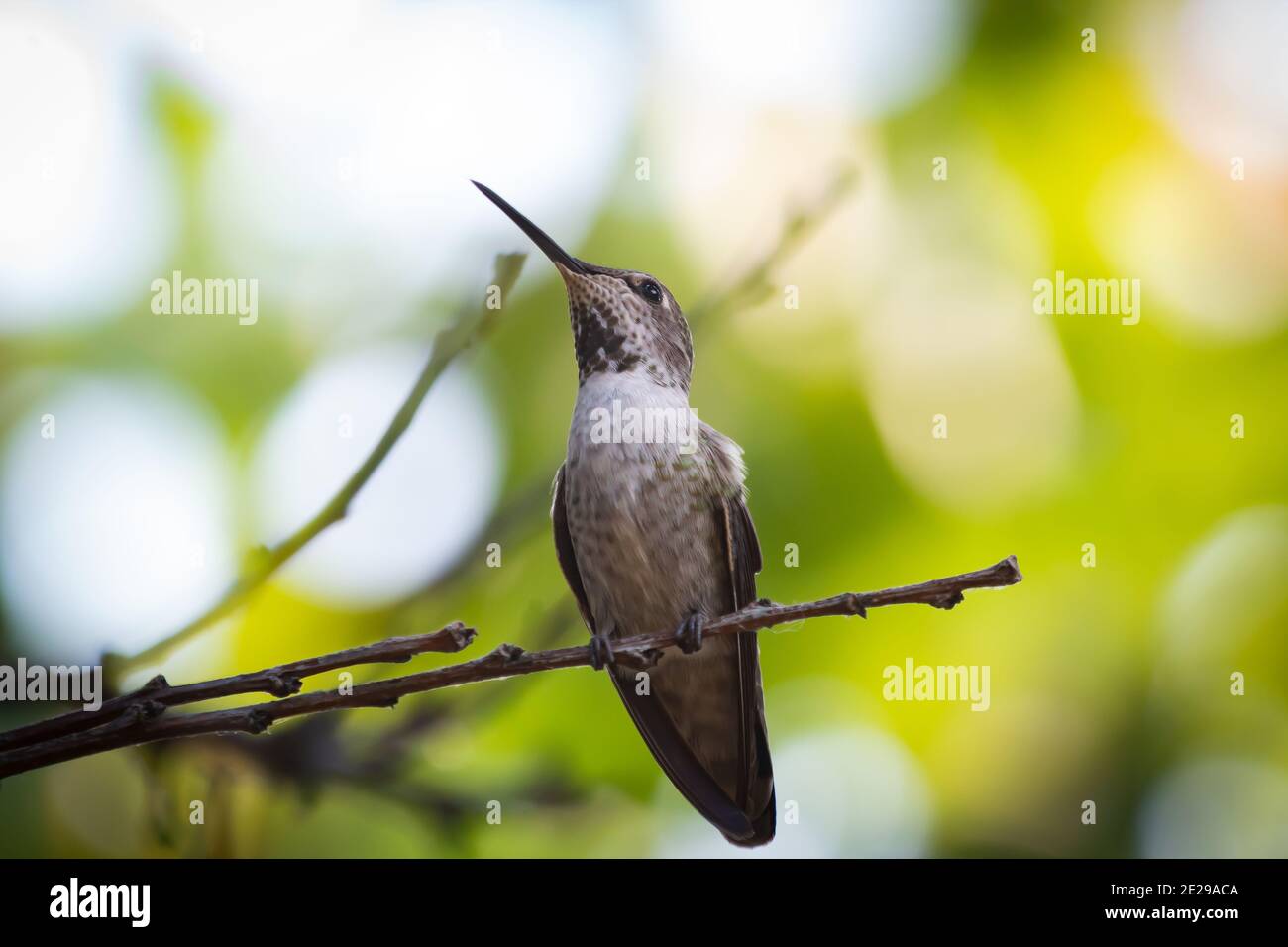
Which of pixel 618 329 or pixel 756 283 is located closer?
pixel 756 283

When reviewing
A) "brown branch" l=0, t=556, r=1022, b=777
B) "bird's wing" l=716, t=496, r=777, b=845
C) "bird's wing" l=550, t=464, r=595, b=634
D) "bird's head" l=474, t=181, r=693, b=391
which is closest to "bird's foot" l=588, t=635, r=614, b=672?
"brown branch" l=0, t=556, r=1022, b=777

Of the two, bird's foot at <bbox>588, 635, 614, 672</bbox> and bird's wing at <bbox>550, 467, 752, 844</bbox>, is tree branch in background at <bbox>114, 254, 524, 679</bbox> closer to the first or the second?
bird's foot at <bbox>588, 635, 614, 672</bbox>

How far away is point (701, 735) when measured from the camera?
4.00m

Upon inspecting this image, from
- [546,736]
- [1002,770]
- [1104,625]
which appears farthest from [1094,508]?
[546,736]

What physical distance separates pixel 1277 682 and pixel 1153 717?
1.89ft

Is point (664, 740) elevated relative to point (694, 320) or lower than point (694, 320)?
lower

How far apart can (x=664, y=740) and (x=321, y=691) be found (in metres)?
2.21

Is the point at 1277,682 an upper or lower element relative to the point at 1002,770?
upper

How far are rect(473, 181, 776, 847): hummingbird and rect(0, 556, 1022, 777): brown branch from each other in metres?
1.53

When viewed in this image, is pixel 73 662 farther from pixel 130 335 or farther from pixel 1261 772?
pixel 1261 772

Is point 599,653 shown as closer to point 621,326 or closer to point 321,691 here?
point 321,691

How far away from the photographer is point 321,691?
6.14ft

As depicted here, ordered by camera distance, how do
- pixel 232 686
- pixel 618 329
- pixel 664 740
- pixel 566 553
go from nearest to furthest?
pixel 232 686
pixel 664 740
pixel 566 553
pixel 618 329

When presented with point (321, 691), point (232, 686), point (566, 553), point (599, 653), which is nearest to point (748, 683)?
point (566, 553)
